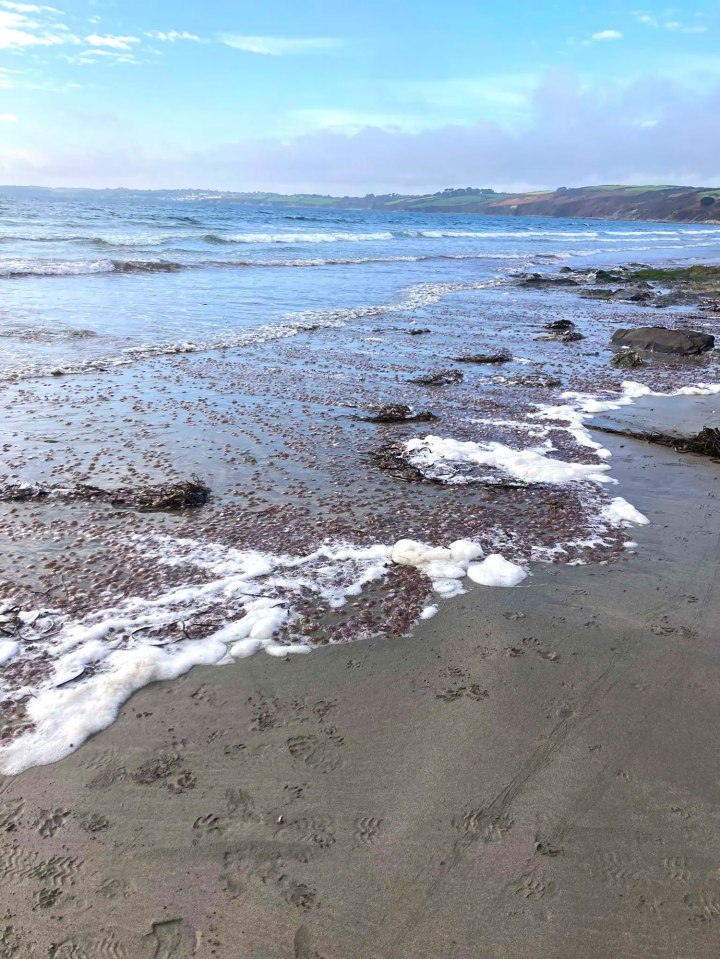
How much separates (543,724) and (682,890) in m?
0.97

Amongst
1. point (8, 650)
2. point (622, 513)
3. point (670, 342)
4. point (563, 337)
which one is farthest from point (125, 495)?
point (670, 342)

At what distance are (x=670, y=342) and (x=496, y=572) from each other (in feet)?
34.5

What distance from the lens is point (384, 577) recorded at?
4.81m

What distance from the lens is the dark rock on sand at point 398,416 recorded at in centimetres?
844

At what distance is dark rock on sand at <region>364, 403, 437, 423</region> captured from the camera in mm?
8438

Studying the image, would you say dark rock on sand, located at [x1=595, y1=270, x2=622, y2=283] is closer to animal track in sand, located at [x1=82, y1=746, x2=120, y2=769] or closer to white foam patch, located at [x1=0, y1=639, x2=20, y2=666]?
white foam patch, located at [x1=0, y1=639, x2=20, y2=666]

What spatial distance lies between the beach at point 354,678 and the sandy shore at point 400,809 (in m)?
0.01

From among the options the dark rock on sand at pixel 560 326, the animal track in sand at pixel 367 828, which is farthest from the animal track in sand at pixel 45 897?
the dark rock on sand at pixel 560 326

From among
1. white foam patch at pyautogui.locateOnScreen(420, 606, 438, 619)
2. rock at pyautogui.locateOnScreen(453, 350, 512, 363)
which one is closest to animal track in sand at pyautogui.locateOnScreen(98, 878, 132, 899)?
white foam patch at pyautogui.locateOnScreen(420, 606, 438, 619)

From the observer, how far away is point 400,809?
116 inches

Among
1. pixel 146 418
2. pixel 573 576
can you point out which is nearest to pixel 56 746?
pixel 573 576

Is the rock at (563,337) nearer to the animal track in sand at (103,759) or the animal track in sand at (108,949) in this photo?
the animal track in sand at (103,759)

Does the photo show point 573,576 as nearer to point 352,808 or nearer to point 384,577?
point 384,577

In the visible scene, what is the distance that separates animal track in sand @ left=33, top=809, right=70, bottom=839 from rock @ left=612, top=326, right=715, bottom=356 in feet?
43.5
